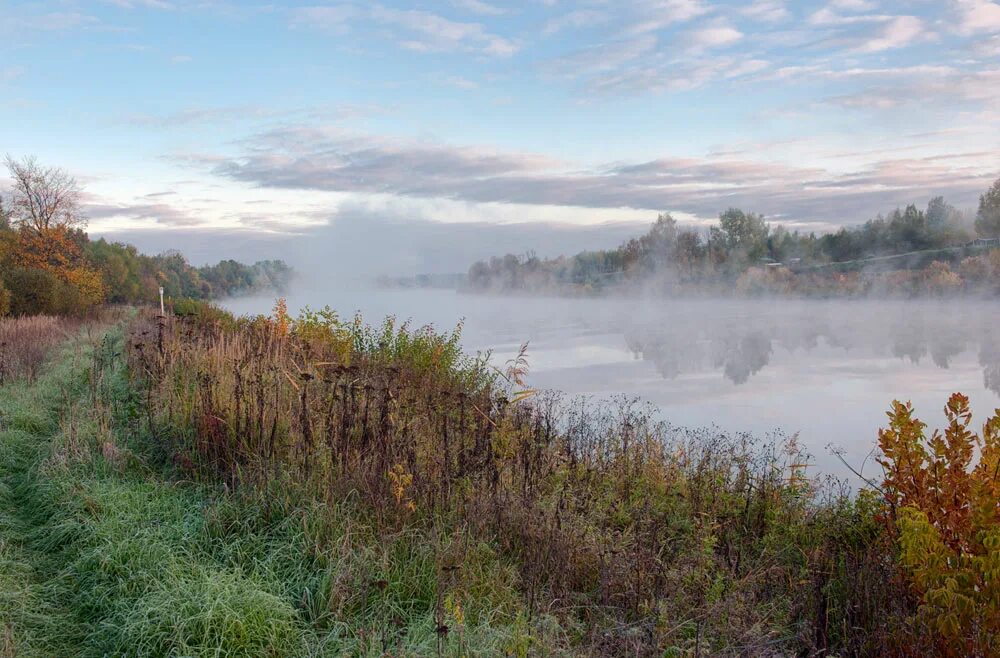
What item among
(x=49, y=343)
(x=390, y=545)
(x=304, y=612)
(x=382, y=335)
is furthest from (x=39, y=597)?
(x=49, y=343)

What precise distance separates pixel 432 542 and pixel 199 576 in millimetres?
1375

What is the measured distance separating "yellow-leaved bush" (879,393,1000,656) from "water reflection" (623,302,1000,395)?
12878 millimetres

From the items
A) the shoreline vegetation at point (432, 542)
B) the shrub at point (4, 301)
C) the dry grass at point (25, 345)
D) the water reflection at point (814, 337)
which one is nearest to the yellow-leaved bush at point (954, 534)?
the shoreline vegetation at point (432, 542)

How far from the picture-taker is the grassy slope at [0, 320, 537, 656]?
11.0ft

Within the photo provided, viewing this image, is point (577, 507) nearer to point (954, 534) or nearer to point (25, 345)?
point (954, 534)

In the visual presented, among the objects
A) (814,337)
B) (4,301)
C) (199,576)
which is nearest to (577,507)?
(199,576)

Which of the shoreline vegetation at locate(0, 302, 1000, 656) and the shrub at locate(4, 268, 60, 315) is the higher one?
the shrub at locate(4, 268, 60, 315)

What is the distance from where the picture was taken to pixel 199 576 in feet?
12.8

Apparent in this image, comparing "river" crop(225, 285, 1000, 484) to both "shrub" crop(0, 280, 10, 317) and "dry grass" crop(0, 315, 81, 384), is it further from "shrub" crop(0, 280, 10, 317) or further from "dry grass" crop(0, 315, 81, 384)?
"shrub" crop(0, 280, 10, 317)

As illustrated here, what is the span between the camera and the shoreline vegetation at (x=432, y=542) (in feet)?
11.5

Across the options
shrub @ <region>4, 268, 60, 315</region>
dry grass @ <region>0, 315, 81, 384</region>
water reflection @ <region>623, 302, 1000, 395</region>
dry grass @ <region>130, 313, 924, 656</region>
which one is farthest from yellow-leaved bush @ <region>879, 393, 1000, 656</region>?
shrub @ <region>4, 268, 60, 315</region>

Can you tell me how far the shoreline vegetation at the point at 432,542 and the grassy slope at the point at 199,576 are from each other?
0.02 metres

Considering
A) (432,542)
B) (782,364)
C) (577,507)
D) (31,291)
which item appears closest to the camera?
(432,542)

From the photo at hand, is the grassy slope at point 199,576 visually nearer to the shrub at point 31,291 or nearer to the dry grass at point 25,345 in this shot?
the dry grass at point 25,345
